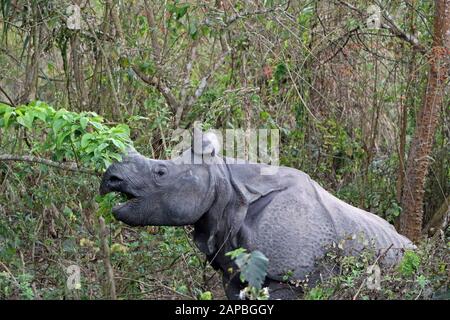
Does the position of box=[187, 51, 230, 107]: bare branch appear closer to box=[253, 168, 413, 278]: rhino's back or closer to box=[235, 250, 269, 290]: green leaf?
box=[253, 168, 413, 278]: rhino's back

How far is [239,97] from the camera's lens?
7.52 m

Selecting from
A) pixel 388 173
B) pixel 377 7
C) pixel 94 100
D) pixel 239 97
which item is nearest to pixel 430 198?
pixel 388 173

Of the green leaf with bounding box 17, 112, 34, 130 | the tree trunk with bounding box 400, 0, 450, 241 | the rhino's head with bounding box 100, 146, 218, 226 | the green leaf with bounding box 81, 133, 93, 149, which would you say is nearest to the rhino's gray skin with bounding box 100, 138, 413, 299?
the rhino's head with bounding box 100, 146, 218, 226

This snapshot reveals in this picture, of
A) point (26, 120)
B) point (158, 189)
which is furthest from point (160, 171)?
point (26, 120)

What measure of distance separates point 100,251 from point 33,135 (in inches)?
47.8

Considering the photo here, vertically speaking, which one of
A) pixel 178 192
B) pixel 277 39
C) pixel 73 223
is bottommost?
pixel 73 223

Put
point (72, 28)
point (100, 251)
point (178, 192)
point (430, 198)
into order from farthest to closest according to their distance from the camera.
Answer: point (430, 198) < point (72, 28) < point (100, 251) < point (178, 192)

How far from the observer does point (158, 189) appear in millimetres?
5488

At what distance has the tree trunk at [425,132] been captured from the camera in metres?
8.25

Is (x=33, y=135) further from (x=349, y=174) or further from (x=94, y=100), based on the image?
(x=349, y=174)

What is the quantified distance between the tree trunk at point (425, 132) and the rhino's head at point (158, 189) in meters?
3.15

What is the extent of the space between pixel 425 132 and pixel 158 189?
344 centimetres

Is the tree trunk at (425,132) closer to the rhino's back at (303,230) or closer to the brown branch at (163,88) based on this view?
the brown branch at (163,88)

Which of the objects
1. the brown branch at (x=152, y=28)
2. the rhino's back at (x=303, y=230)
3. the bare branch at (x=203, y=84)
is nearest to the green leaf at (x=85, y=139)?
the rhino's back at (x=303, y=230)
